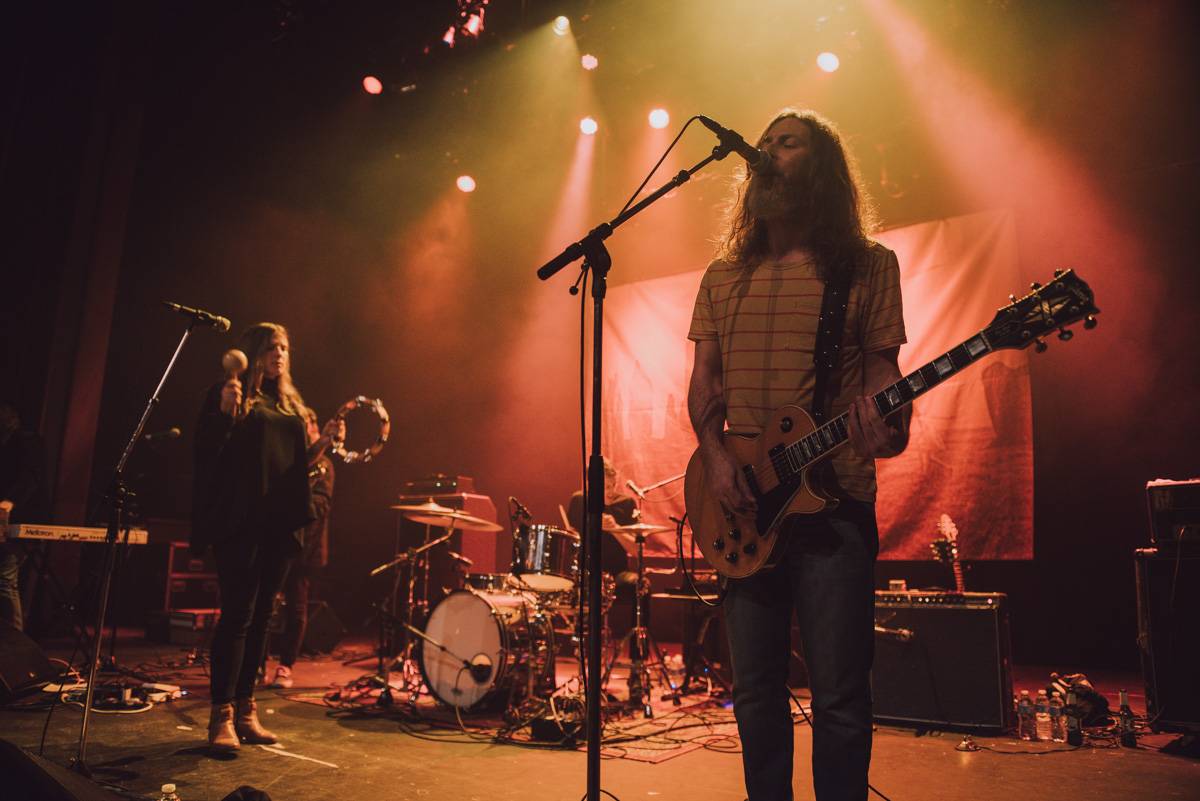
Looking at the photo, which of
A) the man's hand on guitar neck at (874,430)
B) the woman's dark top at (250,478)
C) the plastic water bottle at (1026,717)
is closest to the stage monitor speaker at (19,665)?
the woman's dark top at (250,478)

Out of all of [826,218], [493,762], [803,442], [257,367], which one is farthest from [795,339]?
[257,367]

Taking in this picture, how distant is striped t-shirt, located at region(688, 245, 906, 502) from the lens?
2.12 metres

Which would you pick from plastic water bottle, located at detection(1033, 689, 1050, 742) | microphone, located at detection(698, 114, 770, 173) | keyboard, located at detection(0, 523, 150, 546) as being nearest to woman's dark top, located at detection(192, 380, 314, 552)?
keyboard, located at detection(0, 523, 150, 546)

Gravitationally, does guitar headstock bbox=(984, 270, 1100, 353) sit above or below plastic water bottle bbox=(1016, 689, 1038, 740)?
above

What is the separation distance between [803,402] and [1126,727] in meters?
3.84

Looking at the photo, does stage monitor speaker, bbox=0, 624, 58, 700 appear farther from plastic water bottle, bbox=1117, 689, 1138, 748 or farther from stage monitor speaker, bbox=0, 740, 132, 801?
plastic water bottle, bbox=1117, 689, 1138, 748

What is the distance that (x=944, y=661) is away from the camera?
16.2 ft

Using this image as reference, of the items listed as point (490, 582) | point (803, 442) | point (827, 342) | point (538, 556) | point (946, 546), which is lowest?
point (490, 582)

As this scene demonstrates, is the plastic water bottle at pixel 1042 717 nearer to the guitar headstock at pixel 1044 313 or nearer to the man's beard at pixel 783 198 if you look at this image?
the guitar headstock at pixel 1044 313

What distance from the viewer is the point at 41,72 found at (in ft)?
26.2

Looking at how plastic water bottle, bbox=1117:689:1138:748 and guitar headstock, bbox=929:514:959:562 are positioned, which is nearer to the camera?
plastic water bottle, bbox=1117:689:1138:748

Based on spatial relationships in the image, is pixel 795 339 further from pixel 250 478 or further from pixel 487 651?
pixel 487 651

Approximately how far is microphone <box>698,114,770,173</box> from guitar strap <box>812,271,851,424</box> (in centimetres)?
50

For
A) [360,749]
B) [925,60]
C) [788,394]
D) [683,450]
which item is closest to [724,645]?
[683,450]
